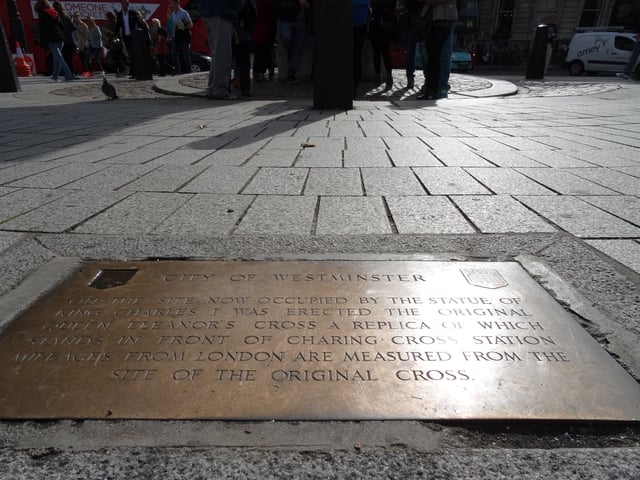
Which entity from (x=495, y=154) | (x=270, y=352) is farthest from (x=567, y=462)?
(x=495, y=154)

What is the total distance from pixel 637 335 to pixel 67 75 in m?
14.2

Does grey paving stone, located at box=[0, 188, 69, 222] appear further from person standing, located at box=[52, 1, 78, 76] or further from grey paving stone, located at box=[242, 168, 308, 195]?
person standing, located at box=[52, 1, 78, 76]

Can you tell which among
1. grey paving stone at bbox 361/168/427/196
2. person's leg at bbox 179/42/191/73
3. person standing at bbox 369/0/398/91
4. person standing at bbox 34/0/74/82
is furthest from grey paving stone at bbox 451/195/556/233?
person's leg at bbox 179/42/191/73

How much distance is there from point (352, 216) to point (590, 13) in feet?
107

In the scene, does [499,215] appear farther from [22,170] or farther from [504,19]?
[504,19]

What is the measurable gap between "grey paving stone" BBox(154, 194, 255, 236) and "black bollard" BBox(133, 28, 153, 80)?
33.5 feet

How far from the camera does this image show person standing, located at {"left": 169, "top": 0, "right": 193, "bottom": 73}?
441 inches

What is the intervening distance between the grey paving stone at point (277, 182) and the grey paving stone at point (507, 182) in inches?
45.3

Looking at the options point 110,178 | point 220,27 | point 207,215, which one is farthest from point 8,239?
point 220,27

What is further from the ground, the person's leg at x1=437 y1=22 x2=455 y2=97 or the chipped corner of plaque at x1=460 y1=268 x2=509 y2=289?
the person's leg at x1=437 y1=22 x2=455 y2=97

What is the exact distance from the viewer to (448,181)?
2709 mm

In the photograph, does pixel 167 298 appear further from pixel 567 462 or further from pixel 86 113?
pixel 86 113

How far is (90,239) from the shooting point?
1.88m

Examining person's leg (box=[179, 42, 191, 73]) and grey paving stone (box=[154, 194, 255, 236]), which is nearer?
grey paving stone (box=[154, 194, 255, 236])
